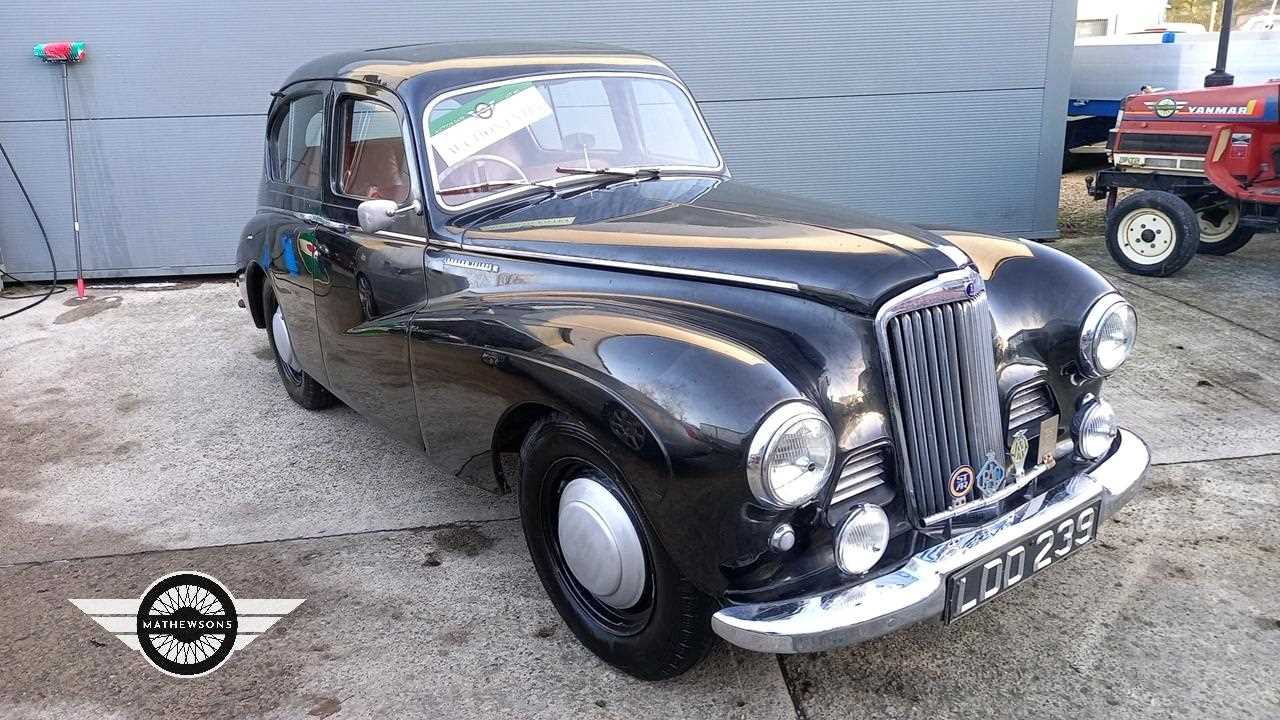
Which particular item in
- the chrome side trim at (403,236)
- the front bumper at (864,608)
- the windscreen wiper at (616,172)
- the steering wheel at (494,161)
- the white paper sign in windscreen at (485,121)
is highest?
the white paper sign in windscreen at (485,121)

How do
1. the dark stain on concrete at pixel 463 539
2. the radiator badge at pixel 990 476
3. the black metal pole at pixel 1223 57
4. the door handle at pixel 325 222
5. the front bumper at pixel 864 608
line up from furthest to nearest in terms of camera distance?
1. the black metal pole at pixel 1223 57
2. the door handle at pixel 325 222
3. the dark stain on concrete at pixel 463 539
4. the radiator badge at pixel 990 476
5. the front bumper at pixel 864 608

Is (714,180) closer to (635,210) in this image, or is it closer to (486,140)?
(635,210)

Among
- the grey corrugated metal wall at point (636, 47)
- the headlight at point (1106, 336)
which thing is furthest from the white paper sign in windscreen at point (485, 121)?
the grey corrugated metal wall at point (636, 47)

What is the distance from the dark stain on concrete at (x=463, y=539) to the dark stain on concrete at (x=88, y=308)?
14.9ft

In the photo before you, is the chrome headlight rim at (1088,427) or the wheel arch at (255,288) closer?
the chrome headlight rim at (1088,427)

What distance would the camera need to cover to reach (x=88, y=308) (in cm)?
705

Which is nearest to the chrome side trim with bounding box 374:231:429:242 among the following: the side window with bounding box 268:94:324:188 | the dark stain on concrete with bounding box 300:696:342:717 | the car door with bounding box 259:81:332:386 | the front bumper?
the car door with bounding box 259:81:332:386

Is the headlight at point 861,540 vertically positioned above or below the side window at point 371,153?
below

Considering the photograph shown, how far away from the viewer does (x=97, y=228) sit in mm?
7570

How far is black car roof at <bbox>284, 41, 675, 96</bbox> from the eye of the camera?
11.5 feet

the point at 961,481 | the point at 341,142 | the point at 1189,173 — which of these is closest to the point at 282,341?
the point at 341,142

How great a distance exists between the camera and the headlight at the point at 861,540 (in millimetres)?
2289

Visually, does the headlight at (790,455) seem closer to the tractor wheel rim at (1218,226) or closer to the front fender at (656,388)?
the front fender at (656,388)

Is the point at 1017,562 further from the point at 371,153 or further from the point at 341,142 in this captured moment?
the point at 341,142
